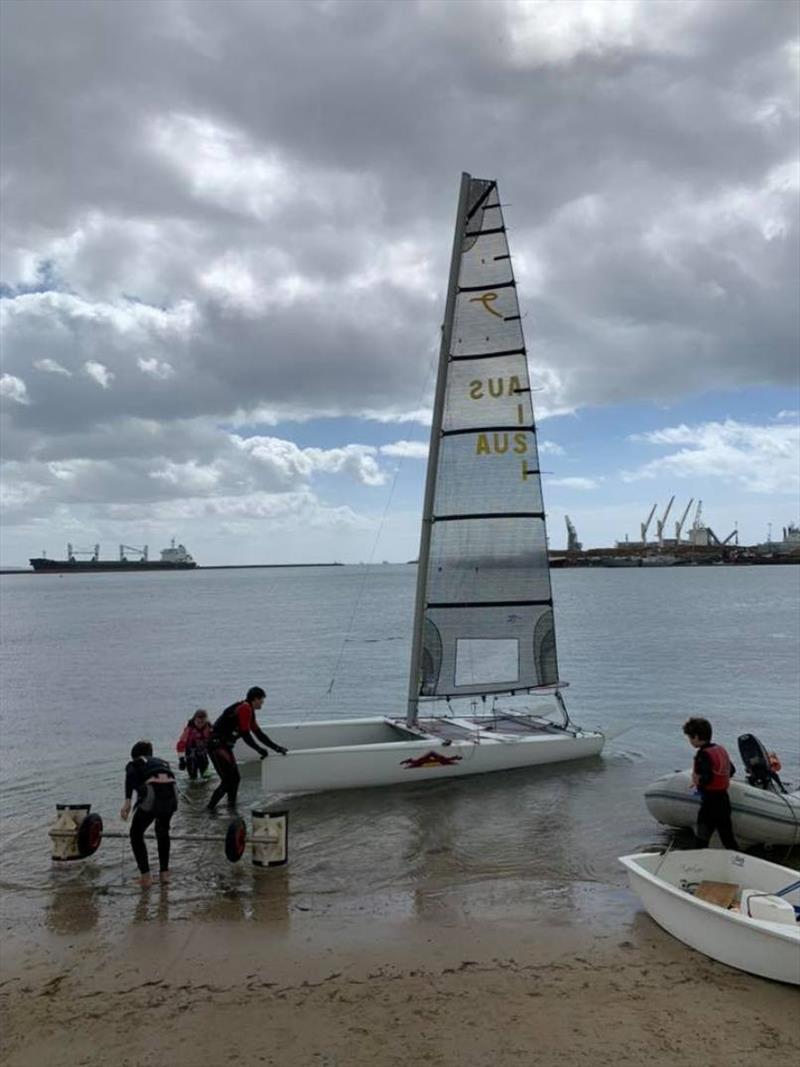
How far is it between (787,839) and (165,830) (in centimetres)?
655

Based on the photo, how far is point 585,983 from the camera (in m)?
6.14

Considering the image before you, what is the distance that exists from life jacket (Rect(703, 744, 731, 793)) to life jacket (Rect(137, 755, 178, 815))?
17.1 ft

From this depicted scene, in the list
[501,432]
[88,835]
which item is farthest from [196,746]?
[501,432]

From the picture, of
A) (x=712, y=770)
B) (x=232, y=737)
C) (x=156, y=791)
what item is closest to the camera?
(x=156, y=791)

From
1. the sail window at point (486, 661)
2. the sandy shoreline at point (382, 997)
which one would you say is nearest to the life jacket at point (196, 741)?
the sail window at point (486, 661)

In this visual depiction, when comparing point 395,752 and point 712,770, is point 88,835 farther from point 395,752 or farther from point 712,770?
point 712,770

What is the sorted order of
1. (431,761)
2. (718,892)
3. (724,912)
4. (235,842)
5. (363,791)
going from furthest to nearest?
1. (431,761)
2. (363,791)
3. (235,842)
4. (718,892)
5. (724,912)

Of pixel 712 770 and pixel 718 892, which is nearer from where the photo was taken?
pixel 718 892

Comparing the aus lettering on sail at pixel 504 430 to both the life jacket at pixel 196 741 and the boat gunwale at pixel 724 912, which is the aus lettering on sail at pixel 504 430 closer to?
the life jacket at pixel 196 741

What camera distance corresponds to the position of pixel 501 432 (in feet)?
46.8

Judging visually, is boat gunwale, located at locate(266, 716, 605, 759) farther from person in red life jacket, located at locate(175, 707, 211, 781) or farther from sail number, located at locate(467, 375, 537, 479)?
sail number, located at locate(467, 375, 537, 479)

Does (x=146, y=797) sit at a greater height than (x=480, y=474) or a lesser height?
lesser

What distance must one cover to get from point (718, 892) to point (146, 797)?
207 inches

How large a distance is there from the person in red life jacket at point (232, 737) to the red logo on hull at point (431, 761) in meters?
2.06
